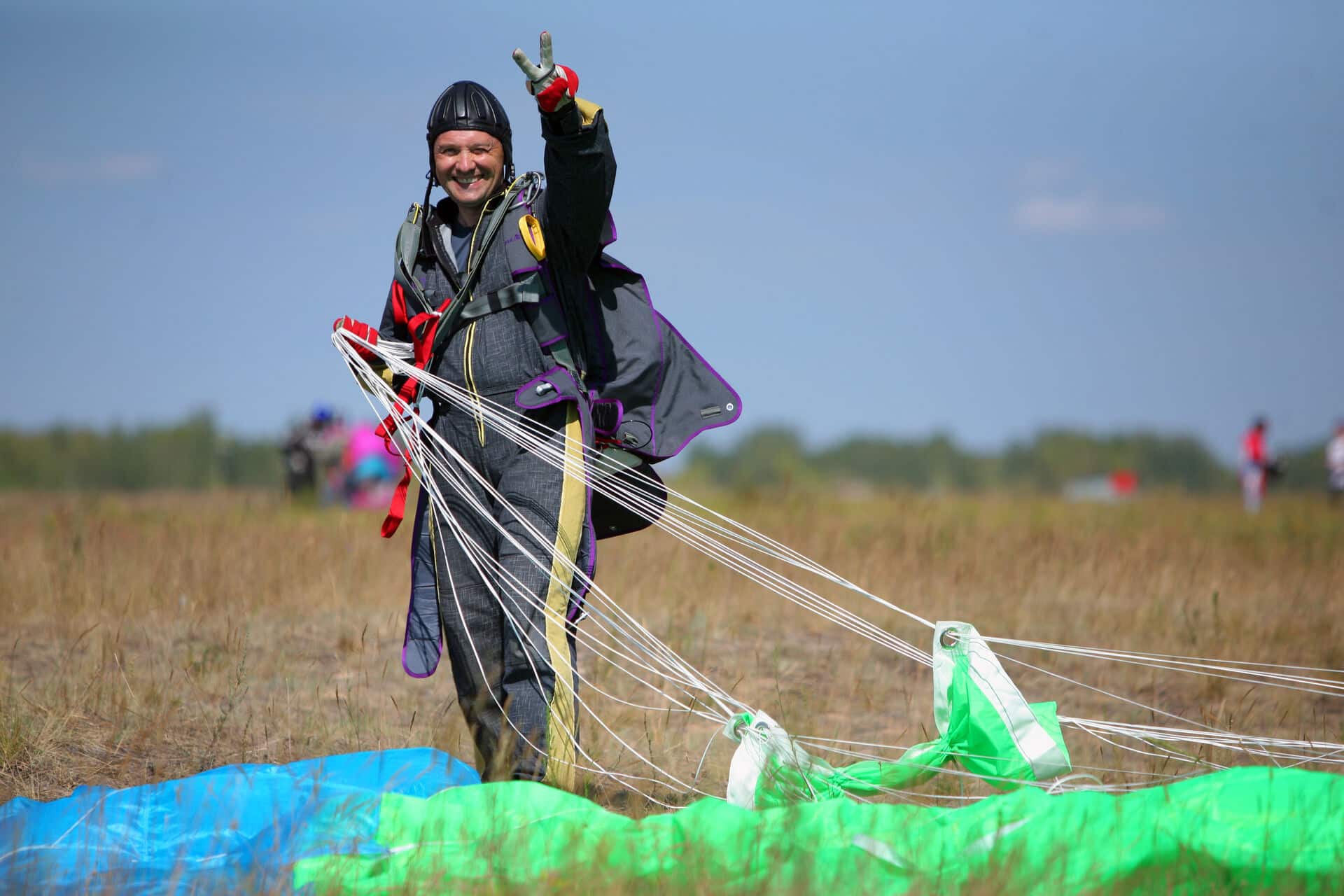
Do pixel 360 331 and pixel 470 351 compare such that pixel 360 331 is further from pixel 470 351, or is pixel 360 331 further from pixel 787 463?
pixel 787 463

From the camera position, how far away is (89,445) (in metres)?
20.8

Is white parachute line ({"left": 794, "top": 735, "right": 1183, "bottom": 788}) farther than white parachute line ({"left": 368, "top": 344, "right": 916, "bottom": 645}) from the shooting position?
No

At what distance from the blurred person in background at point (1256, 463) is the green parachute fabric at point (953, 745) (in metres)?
13.5

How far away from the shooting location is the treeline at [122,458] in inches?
707

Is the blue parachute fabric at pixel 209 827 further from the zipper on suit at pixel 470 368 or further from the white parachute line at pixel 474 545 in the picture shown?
the zipper on suit at pixel 470 368

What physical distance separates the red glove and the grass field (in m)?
0.73

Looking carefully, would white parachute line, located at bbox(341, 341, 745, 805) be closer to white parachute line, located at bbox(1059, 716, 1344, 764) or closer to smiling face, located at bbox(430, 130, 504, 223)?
smiling face, located at bbox(430, 130, 504, 223)

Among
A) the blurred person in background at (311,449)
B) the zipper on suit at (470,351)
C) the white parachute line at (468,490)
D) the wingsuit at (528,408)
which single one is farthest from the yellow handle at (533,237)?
the blurred person in background at (311,449)

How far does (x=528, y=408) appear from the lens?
8.48 feet

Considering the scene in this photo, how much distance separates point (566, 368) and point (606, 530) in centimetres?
47

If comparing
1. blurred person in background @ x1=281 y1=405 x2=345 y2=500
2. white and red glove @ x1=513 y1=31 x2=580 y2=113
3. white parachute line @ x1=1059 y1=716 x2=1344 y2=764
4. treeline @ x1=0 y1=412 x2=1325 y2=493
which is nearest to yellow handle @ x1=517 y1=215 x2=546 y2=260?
white and red glove @ x1=513 y1=31 x2=580 y2=113

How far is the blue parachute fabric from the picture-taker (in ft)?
6.79

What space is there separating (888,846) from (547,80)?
5.15ft

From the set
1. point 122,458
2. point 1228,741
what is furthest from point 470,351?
point 122,458
